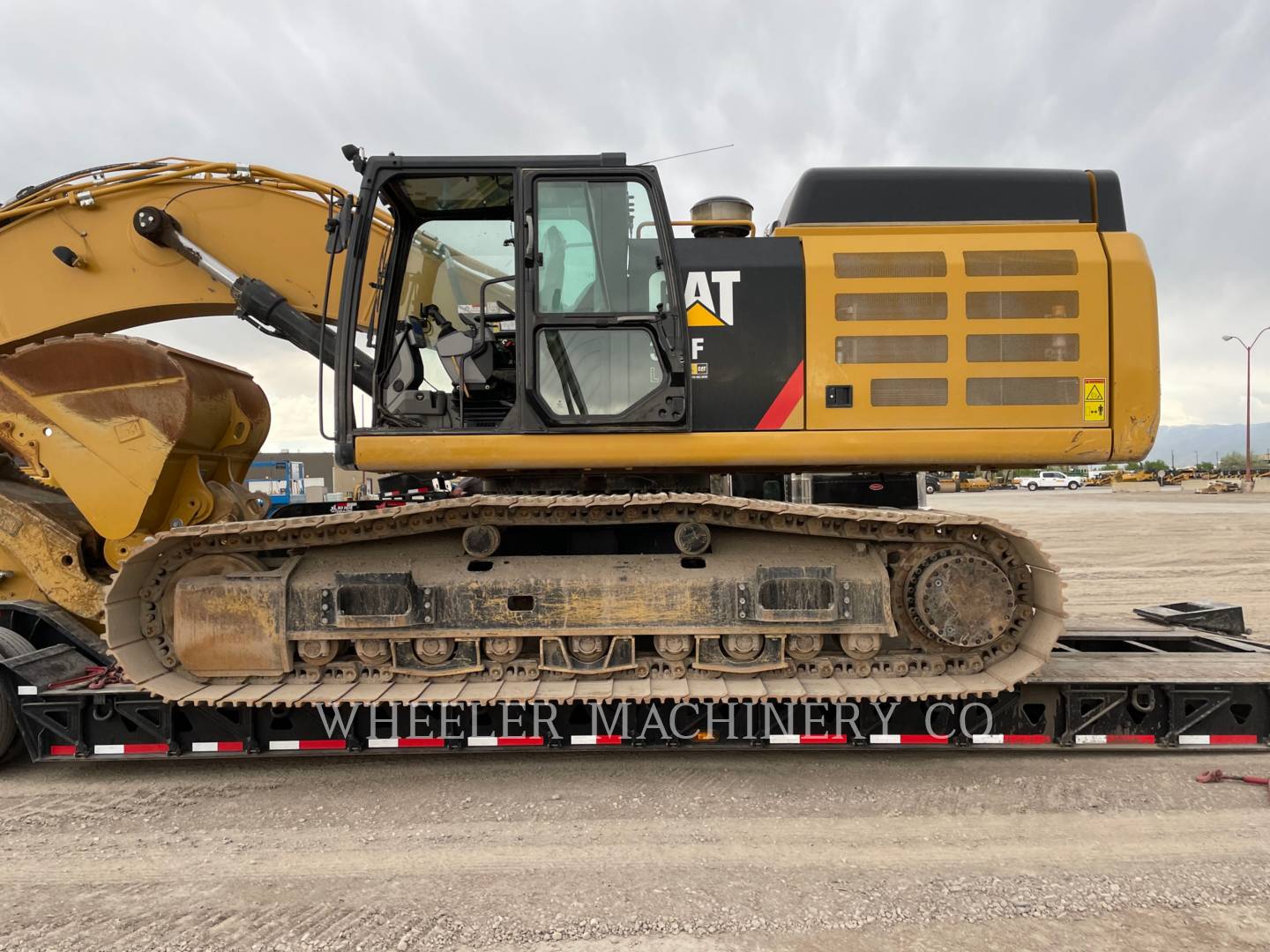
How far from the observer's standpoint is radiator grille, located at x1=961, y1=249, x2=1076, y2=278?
3955 millimetres

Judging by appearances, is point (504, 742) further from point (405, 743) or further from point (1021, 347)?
point (1021, 347)

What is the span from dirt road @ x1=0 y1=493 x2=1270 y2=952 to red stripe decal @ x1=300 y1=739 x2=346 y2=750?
214 millimetres

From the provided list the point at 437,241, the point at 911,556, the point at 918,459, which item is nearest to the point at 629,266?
the point at 437,241

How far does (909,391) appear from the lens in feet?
12.9

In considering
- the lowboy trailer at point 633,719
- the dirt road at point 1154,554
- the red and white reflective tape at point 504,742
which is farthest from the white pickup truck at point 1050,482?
the red and white reflective tape at point 504,742

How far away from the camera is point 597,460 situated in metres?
3.82

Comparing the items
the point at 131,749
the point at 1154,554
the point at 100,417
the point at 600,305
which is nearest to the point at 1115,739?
the point at 600,305

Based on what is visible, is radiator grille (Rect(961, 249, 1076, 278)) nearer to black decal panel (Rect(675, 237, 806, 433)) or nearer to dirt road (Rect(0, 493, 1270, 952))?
black decal panel (Rect(675, 237, 806, 433))

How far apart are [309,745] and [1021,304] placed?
4857 mm

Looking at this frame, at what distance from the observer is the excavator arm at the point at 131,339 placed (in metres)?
4.28

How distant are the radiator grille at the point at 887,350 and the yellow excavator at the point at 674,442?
0.02 meters

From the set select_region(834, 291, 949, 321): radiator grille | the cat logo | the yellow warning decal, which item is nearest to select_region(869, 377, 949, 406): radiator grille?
select_region(834, 291, 949, 321): radiator grille

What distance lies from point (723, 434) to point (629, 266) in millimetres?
1081

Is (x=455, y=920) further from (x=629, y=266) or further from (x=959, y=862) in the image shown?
(x=629, y=266)
